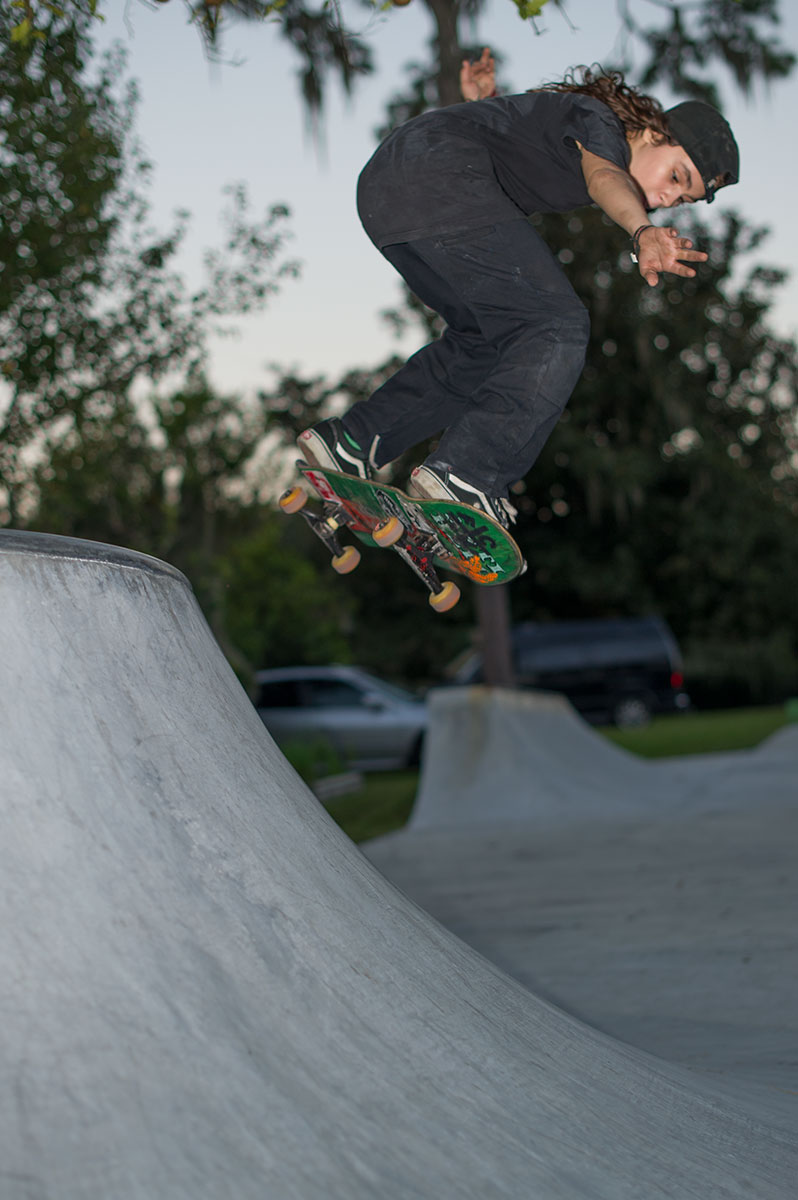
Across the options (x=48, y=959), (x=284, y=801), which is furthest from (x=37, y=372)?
(x=48, y=959)

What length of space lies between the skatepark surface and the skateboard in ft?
3.16

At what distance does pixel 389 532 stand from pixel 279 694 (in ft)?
39.6

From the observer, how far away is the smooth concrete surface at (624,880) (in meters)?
3.18

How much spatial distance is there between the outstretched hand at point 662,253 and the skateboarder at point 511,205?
0.29 meters

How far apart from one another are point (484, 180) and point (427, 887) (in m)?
3.88

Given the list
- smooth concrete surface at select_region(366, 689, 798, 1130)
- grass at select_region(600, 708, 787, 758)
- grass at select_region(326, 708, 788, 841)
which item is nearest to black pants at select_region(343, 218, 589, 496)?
smooth concrete surface at select_region(366, 689, 798, 1130)

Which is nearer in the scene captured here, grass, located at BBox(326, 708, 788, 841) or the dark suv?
grass, located at BBox(326, 708, 788, 841)

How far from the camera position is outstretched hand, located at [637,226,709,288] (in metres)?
2.64

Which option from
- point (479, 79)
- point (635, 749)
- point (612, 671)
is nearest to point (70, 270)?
point (479, 79)

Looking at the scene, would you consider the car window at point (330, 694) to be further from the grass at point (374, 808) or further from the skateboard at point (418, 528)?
the skateboard at point (418, 528)

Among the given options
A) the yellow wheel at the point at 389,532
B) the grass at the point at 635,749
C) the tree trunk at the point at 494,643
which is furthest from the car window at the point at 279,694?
the yellow wheel at the point at 389,532

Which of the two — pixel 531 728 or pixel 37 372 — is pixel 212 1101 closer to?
pixel 37 372

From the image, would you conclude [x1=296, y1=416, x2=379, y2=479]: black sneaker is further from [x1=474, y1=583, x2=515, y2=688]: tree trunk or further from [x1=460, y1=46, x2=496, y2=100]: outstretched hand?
[x1=474, y1=583, x2=515, y2=688]: tree trunk

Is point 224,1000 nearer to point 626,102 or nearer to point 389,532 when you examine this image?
point 389,532
